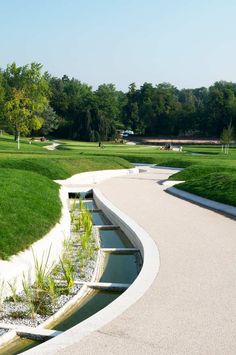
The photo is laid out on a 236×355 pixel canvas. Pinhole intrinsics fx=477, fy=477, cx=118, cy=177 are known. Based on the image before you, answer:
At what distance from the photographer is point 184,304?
6371 mm

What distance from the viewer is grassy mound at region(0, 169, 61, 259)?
902cm

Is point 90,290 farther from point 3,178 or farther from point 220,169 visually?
point 220,169

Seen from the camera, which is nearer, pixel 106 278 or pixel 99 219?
pixel 106 278

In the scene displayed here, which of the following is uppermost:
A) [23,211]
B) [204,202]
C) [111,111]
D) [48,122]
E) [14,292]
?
[111,111]

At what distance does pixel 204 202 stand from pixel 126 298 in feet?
35.4

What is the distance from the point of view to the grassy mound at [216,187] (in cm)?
1684

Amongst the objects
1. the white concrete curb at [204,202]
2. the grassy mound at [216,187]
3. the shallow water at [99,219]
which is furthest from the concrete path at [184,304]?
the grassy mound at [216,187]

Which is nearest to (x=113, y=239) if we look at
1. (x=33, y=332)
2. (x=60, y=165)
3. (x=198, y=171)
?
(x=33, y=332)

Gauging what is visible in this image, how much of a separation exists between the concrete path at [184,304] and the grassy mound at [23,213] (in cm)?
254

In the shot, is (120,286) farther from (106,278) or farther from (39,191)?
(39,191)

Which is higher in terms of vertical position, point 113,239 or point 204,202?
point 204,202

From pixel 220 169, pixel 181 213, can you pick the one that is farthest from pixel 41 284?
pixel 220 169

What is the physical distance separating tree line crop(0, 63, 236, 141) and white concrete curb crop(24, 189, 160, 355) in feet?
152

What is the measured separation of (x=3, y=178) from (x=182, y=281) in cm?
1028
